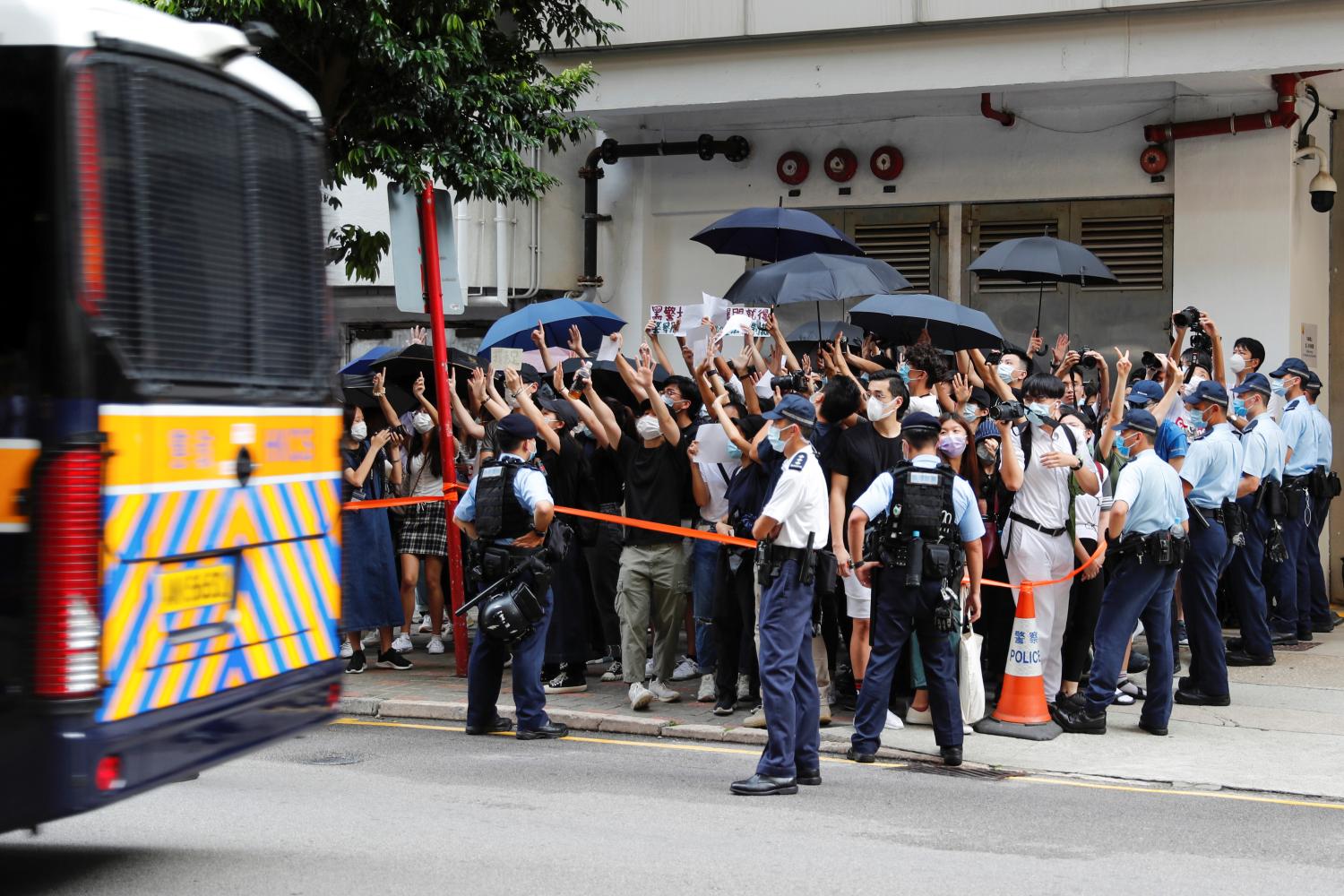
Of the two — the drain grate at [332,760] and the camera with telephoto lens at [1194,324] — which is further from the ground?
the camera with telephoto lens at [1194,324]

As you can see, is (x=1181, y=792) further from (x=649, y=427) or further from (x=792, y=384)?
(x=649, y=427)

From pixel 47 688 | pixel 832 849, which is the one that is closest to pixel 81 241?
pixel 47 688

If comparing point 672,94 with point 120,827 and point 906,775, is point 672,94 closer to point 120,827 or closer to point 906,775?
point 906,775

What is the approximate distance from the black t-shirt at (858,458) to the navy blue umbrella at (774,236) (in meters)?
3.80

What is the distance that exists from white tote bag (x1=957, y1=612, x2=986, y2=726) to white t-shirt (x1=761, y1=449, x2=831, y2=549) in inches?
55.3

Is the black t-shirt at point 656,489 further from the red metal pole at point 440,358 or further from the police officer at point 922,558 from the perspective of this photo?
the police officer at point 922,558

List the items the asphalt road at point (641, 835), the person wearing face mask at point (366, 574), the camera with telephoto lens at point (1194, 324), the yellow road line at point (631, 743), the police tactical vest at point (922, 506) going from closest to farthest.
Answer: the asphalt road at point (641, 835)
the police tactical vest at point (922, 506)
the yellow road line at point (631, 743)
the camera with telephoto lens at point (1194, 324)
the person wearing face mask at point (366, 574)

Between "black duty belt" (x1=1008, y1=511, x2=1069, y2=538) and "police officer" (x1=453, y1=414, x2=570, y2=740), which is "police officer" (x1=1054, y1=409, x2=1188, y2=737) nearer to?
"black duty belt" (x1=1008, y1=511, x2=1069, y2=538)

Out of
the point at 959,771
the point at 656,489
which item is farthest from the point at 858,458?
the point at 959,771

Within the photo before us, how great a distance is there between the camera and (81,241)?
5.09m

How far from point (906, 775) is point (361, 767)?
3016 mm

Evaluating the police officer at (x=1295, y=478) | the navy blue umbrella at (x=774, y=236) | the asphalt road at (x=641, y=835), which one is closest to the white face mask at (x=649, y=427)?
the asphalt road at (x=641, y=835)

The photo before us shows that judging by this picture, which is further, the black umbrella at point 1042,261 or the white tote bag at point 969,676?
the black umbrella at point 1042,261

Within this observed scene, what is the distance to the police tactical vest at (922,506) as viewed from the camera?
8523 millimetres
